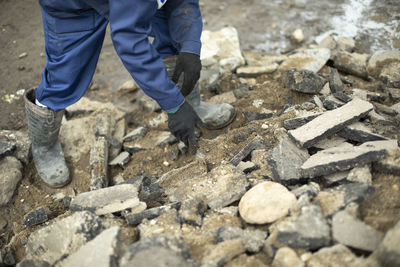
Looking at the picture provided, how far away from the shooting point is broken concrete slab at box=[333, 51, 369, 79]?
324 cm

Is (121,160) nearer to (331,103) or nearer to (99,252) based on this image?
(99,252)

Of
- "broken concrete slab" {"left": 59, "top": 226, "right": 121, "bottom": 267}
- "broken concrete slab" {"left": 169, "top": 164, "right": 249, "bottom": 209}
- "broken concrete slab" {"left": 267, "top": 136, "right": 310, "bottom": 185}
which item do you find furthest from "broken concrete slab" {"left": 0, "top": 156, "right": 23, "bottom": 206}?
"broken concrete slab" {"left": 267, "top": 136, "right": 310, "bottom": 185}

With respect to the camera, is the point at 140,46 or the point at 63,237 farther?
the point at 140,46

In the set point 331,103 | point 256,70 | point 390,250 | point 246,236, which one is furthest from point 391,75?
point 246,236

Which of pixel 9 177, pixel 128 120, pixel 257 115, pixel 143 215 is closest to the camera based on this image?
pixel 143 215

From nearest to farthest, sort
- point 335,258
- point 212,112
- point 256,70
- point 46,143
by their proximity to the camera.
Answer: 1. point 335,258
2. point 46,143
3. point 212,112
4. point 256,70

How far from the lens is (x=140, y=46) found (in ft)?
6.00

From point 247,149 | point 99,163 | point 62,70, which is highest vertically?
point 62,70

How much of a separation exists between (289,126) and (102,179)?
5.31 feet

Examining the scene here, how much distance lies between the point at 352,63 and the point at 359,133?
1.68m

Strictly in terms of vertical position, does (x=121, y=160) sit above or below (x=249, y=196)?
below

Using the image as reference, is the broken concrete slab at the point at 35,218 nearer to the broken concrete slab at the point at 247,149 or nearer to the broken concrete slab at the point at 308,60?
the broken concrete slab at the point at 247,149

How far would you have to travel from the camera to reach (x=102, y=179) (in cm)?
252

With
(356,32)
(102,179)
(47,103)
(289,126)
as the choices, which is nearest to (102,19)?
(47,103)
